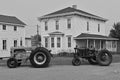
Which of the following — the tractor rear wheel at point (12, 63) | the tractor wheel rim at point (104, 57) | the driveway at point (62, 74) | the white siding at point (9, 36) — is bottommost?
the driveway at point (62, 74)

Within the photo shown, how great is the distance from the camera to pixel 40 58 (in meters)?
12.0

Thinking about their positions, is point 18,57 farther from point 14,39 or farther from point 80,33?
point 14,39

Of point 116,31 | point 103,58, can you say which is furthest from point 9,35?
point 116,31

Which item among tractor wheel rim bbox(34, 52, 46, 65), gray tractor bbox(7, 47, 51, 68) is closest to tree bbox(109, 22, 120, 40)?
gray tractor bbox(7, 47, 51, 68)

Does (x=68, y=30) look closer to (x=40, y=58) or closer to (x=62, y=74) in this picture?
(x=40, y=58)

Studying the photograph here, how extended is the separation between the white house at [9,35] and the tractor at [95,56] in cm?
1833

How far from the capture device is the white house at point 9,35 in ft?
93.7

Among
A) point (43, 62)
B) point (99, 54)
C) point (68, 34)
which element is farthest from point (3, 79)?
point (68, 34)

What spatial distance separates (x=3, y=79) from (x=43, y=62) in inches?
165

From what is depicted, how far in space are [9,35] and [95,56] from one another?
2028 cm

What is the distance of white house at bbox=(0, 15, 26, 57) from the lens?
28.6 meters

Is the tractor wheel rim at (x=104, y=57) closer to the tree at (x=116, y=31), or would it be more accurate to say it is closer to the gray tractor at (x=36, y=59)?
the gray tractor at (x=36, y=59)

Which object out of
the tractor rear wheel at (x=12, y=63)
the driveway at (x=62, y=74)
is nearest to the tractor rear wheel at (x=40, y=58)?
the tractor rear wheel at (x=12, y=63)

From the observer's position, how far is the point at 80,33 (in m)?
28.2
